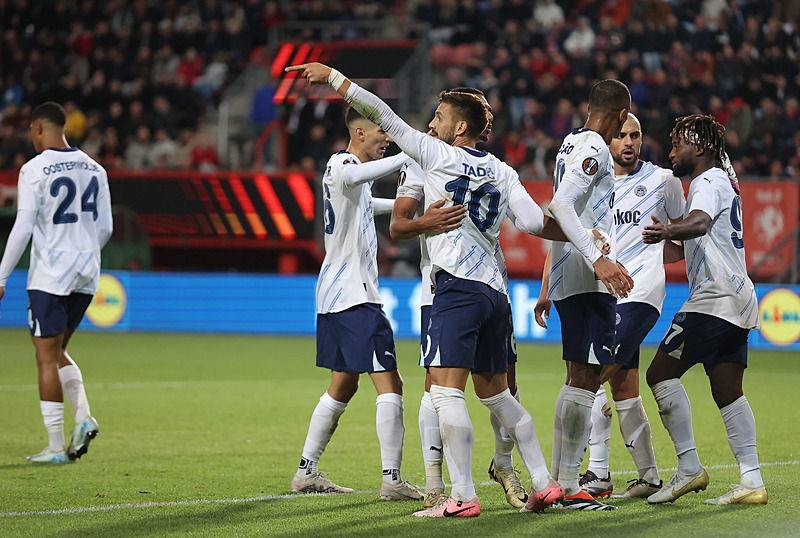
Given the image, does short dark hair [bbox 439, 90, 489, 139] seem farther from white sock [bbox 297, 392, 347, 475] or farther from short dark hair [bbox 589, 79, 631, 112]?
white sock [bbox 297, 392, 347, 475]

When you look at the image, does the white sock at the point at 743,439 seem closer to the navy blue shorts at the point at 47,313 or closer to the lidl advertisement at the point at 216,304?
the navy blue shorts at the point at 47,313

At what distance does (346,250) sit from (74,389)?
2.64 metres

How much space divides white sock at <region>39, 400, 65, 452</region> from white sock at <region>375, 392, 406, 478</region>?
8.31ft

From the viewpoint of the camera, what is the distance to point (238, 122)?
22.0 meters

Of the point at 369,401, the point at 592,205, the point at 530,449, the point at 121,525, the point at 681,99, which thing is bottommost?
the point at 369,401

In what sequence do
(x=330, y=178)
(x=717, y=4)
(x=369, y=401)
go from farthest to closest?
(x=717, y=4), (x=369, y=401), (x=330, y=178)

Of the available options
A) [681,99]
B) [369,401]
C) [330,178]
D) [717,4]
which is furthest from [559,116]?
[330,178]

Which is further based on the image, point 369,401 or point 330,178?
point 369,401

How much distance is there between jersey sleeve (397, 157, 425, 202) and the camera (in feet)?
17.7

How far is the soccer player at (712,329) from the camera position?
5.82 m

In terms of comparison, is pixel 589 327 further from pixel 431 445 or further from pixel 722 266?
pixel 431 445

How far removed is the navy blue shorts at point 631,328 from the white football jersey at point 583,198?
639mm

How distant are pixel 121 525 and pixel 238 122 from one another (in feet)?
57.1

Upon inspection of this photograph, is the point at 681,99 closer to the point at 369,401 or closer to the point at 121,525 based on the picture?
the point at 369,401
